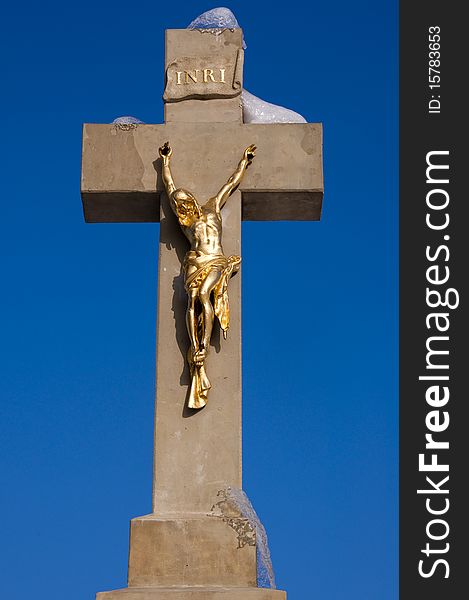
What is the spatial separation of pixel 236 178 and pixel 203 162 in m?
0.32

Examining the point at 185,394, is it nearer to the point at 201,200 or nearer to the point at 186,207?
the point at 186,207

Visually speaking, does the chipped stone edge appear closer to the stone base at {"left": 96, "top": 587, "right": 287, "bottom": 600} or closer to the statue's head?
the stone base at {"left": 96, "top": 587, "right": 287, "bottom": 600}

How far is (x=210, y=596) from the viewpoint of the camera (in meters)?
7.43

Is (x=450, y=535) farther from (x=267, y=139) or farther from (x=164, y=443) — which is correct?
(x=267, y=139)

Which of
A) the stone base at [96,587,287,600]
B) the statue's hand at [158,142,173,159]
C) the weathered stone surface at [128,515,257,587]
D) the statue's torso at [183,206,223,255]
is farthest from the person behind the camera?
the statue's hand at [158,142,173,159]

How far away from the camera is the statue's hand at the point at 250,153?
30.2ft

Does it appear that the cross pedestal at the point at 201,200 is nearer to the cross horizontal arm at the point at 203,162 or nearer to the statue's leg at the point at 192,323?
the cross horizontal arm at the point at 203,162

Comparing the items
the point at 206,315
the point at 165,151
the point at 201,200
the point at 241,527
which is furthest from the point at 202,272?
the point at 241,527

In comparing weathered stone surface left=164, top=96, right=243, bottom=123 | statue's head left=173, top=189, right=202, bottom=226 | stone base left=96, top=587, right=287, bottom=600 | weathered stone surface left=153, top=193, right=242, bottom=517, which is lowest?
stone base left=96, top=587, right=287, bottom=600

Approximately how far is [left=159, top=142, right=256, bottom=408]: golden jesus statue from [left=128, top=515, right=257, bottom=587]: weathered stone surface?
1.03 m

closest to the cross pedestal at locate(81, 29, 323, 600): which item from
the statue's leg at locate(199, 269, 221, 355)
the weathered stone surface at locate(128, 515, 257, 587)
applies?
the weathered stone surface at locate(128, 515, 257, 587)

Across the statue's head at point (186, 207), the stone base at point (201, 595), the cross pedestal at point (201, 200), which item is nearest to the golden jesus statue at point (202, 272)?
the statue's head at point (186, 207)

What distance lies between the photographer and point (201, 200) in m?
9.13

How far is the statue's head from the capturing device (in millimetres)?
8891
